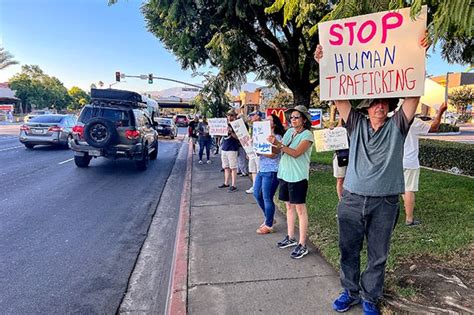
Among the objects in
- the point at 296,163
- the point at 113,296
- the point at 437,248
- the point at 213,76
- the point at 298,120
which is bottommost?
the point at 113,296

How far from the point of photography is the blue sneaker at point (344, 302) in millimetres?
3260

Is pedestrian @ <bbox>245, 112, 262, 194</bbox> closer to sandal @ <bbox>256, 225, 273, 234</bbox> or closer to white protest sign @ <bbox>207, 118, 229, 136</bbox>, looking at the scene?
sandal @ <bbox>256, 225, 273, 234</bbox>

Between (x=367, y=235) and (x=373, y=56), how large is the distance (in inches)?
58.8

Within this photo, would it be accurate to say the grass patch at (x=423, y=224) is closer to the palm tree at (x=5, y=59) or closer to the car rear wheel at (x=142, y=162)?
the car rear wheel at (x=142, y=162)

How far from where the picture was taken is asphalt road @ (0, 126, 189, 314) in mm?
3891

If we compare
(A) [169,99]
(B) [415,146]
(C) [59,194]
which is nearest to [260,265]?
(B) [415,146]

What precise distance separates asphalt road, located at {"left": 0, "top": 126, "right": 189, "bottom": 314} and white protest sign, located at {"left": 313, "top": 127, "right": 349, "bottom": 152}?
280 cm

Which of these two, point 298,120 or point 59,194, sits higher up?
point 298,120

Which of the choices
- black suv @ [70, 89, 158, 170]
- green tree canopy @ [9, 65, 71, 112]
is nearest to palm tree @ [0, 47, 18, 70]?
green tree canopy @ [9, 65, 71, 112]

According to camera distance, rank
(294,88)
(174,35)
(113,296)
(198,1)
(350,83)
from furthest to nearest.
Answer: (294,88) < (174,35) < (198,1) < (113,296) < (350,83)

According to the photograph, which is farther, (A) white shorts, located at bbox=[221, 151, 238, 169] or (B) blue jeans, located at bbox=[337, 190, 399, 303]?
(A) white shorts, located at bbox=[221, 151, 238, 169]

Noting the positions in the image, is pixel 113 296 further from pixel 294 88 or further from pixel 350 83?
pixel 294 88

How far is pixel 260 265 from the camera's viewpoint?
4293mm

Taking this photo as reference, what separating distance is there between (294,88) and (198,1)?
383 cm
